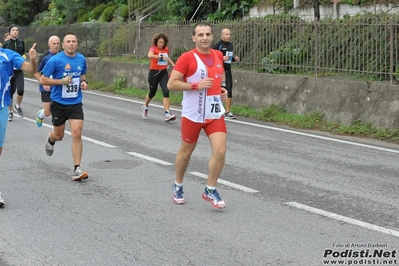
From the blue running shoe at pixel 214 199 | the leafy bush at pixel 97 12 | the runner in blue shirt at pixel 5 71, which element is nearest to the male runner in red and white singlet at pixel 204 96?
the blue running shoe at pixel 214 199

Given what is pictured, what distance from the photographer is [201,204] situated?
817 cm

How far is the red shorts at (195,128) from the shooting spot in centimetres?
783

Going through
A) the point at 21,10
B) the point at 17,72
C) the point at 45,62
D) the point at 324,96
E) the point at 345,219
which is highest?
the point at 21,10

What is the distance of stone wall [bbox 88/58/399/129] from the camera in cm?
1352

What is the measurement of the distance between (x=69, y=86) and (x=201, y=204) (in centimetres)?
262

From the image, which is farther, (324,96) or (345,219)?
(324,96)

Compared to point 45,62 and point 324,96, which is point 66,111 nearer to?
point 45,62

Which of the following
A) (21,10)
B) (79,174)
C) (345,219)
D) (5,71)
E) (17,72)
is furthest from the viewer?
(21,10)

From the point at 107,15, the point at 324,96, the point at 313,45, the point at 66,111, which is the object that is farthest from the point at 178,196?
the point at 107,15

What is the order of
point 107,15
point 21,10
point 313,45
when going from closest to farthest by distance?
point 313,45
point 107,15
point 21,10

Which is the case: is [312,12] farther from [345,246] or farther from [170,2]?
[345,246]

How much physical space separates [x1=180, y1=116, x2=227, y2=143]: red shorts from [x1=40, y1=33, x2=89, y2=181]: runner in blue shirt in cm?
205

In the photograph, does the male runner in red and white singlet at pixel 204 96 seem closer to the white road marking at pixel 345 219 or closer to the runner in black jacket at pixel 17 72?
the white road marking at pixel 345 219

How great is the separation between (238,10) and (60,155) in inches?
618
